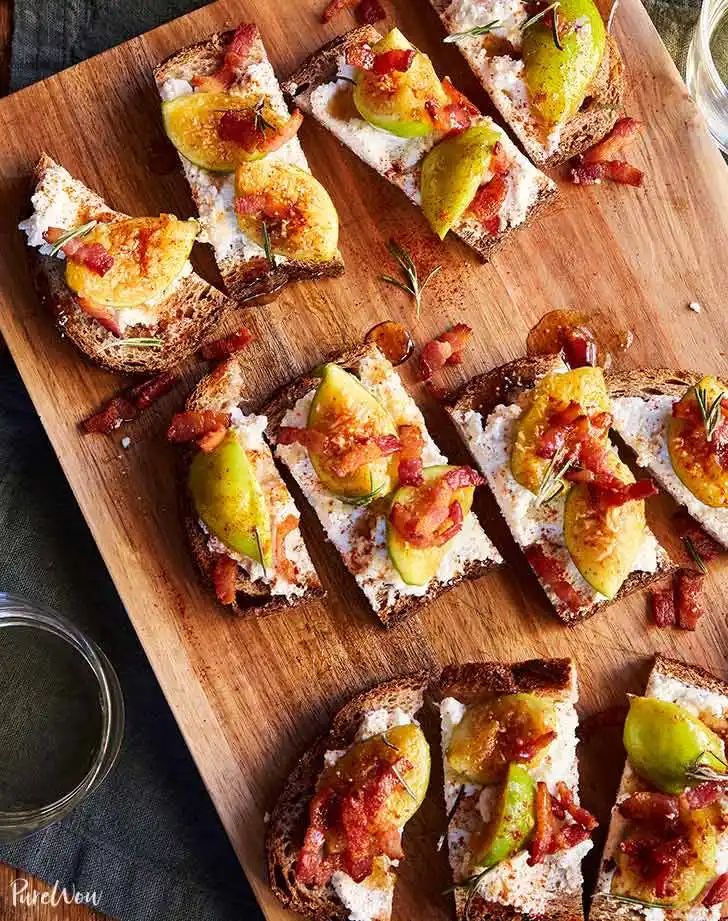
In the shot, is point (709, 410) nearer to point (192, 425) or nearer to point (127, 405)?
point (192, 425)

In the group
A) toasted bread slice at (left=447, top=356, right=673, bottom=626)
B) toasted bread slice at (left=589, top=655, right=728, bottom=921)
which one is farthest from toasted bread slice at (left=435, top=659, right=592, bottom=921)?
toasted bread slice at (left=447, top=356, right=673, bottom=626)

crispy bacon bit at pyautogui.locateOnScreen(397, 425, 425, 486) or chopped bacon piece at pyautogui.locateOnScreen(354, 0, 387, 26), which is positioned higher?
chopped bacon piece at pyautogui.locateOnScreen(354, 0, 387, 26)

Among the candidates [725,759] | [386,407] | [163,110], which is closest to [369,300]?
[386,407]

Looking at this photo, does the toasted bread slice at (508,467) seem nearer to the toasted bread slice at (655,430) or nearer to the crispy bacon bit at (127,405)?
the toasted bread slice at (655,430)

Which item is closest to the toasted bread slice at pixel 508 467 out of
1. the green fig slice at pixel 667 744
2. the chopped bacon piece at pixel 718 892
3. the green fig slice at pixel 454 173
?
the green fig slice at pixel 667 744

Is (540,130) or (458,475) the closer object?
(458,475)

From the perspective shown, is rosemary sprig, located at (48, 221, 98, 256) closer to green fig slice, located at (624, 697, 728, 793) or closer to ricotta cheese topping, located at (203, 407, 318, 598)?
ricotta cheese topping, located at (203, 407, 318, 598)

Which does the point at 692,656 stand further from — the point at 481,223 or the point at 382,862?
the point at 481,223
